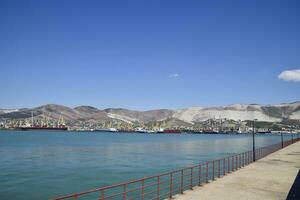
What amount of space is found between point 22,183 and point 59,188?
20.4 ft

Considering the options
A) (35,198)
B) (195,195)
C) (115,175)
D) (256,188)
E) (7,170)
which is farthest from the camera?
(7,170)

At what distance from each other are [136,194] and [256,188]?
14.9 m

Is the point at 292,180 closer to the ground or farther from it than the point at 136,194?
farther from it

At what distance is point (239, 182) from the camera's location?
2727 centimetres

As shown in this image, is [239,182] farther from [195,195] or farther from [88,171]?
[88,171]

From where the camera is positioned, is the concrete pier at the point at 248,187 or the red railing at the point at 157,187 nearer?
the concrete pier at the point at 248,187

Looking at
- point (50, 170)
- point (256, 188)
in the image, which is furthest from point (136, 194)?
point (50, 170)

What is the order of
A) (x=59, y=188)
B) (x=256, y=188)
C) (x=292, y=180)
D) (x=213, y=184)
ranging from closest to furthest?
(x=256, y=188) < (x=213, y=184) < (x=292, y=180) < (x=59, y=188)

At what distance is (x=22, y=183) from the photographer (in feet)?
146

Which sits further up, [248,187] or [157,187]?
[248,187]

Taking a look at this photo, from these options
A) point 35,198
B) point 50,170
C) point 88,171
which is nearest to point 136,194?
point 35,198

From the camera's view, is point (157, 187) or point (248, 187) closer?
point (248, 187)

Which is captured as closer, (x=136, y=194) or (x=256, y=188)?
(x=256, y=188)

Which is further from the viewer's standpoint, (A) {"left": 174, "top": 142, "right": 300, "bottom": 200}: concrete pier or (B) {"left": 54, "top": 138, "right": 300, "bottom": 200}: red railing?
(B) {"left": 54, "top": 138, "right": 300, "bottom": 200}: red railing
